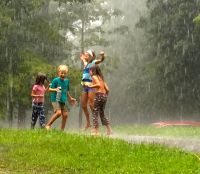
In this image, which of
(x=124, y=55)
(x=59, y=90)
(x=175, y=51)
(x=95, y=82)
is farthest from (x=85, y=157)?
(x=124, y=55)

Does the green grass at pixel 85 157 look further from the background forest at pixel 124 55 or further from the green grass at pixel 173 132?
the green grass at pixel 173 132

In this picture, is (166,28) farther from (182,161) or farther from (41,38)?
(182,161)

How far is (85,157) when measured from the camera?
25.6 feet

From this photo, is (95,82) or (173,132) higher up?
(95,82)

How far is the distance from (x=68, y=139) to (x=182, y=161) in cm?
253

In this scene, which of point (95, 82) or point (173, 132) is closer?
point (95, 82)

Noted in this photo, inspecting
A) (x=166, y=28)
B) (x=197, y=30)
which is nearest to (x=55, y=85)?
(x=197, y=30)

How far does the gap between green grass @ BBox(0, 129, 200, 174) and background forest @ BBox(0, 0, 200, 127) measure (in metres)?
13.1

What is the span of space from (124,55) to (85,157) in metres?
49.3

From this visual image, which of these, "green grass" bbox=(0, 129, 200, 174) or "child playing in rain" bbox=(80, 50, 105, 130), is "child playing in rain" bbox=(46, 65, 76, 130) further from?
"green grass" bbox=(0, 129, 200, 174)

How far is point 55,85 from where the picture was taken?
11.7m

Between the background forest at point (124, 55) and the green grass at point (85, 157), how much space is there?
13.1 metres

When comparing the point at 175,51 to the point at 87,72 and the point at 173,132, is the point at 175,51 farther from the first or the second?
the point at 87,72

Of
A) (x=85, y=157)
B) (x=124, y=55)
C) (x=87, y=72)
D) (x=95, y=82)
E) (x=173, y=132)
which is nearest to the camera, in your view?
(x=85, y=157)
